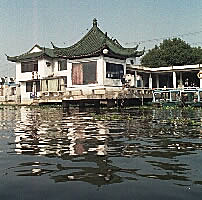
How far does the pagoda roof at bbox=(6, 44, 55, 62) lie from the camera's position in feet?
133

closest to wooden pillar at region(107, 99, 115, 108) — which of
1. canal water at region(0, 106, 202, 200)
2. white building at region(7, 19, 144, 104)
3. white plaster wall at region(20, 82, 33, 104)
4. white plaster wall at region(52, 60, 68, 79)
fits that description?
white building at region(7, 19, 144, 104)

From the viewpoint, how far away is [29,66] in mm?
42156

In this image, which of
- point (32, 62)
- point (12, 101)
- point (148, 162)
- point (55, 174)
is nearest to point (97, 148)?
point (148, 162)

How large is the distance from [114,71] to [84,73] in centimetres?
303

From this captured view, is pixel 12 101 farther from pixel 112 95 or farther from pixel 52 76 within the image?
pixel 112 95

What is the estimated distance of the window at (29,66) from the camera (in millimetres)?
41531

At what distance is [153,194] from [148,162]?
1.54 meters

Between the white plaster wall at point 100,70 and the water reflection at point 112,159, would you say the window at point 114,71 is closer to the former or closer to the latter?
the white plaster wall at point 100,70

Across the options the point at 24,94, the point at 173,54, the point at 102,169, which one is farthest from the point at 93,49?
the point at 102,169

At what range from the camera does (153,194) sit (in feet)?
10.3

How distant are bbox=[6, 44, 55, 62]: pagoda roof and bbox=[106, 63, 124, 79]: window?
1244 centimetres

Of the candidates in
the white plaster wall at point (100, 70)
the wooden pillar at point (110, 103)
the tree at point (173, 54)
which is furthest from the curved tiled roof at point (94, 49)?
the tree at point (173, 54)

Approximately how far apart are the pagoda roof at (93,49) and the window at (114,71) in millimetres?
969

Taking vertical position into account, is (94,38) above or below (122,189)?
above
